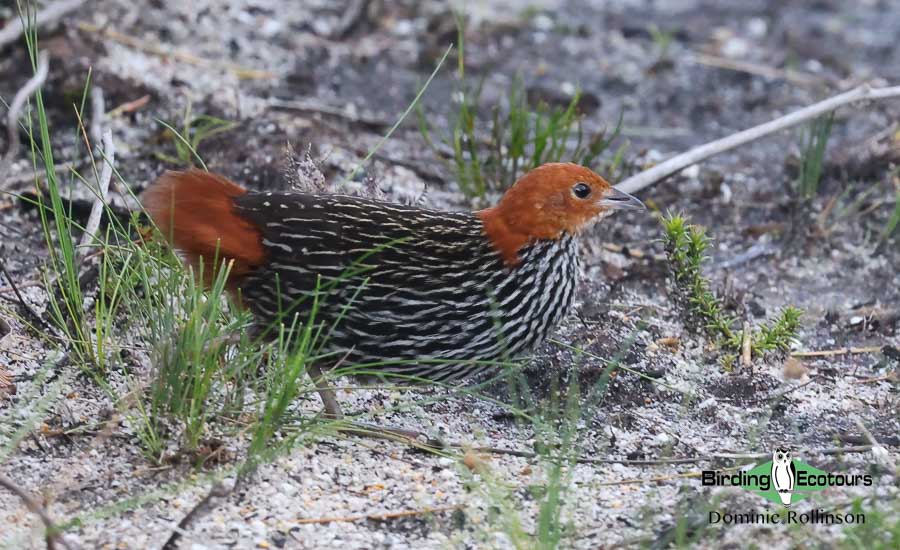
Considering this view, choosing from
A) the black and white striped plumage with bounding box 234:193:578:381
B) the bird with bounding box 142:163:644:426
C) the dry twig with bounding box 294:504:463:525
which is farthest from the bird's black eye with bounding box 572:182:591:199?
the dry twig with bounding box 294:504:463:525

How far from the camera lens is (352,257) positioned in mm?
4141

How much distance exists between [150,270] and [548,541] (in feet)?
5.46

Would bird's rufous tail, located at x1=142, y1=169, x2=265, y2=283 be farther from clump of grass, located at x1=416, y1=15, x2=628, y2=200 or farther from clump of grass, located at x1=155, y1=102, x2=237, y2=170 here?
clump of grass, located at x1=416, y1=15, x2=628, y2=200

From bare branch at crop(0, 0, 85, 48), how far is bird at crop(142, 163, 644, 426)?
7.43ft

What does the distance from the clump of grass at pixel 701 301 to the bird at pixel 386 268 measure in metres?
0.50

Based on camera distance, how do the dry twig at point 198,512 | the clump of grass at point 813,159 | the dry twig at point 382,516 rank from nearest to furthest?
the dry twig at point 198,512, the dry twig at point 382,516, the clump of grass at point 813,159

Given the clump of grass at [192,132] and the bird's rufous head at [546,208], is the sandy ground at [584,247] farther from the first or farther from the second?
the bird's rufous head at [546,208]

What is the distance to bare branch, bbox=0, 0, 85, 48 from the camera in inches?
239

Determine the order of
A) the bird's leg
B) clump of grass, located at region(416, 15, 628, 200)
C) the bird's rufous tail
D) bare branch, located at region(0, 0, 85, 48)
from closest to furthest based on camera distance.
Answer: the bird's leg < the bird's rufous tail < clump of grass, located at region(416, 15, 628, 200) < bare branch, located at region(0, 0, 85, 48)

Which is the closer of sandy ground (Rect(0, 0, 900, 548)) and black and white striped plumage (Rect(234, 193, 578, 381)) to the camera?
sandy ground (Rect(0, 0, 900, 548))

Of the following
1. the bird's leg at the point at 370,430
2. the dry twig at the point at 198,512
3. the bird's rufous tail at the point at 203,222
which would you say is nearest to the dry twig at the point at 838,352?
the bird's leg at the point at 370,430

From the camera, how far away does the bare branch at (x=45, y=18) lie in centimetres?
607

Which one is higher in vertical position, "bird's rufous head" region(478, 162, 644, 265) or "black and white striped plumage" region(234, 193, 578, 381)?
"bird's rufous head" region(478, 162, 644, 265)

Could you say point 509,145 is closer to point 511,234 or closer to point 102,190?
point 511,234
